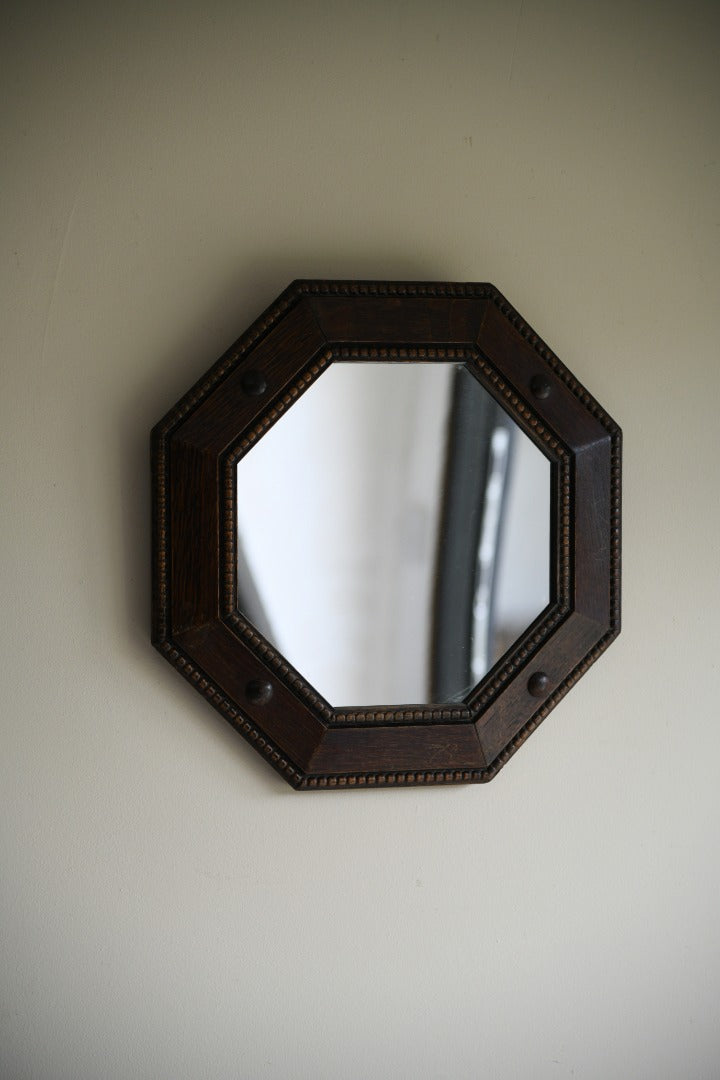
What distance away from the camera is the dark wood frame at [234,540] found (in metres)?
1.35

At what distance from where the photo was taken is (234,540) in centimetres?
136

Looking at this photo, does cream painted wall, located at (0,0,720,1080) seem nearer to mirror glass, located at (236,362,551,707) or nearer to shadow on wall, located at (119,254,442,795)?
shadow on wall, located at (119,254,442,795)

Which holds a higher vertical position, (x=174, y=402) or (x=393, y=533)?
(x=174, y=402)

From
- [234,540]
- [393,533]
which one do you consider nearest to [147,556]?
[234,540]

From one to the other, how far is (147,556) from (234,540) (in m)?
0.13

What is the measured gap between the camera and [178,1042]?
1402mm

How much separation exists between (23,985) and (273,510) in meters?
0.73

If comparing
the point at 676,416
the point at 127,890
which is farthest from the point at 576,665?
the point at 127,890

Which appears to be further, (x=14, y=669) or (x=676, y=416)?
(x=676, y=416)

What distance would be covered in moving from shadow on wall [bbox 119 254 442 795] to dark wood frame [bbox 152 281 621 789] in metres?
0.04

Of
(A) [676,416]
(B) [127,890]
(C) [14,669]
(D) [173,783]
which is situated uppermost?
(A) [676,416]

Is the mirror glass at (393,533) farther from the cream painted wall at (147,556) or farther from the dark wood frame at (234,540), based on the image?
the cream painted wall at (147,556)

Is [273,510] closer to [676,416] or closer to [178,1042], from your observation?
[676,416]

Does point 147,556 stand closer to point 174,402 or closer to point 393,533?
point 174,402
